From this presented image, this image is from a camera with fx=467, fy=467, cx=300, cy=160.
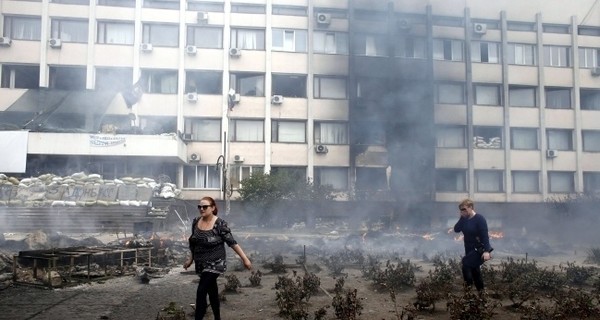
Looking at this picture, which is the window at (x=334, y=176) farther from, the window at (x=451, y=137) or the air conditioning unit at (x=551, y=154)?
the air conditioning unit at (x=551, y=154)

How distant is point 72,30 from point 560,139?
2809 centimetres

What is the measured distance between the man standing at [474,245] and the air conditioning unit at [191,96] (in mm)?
19579

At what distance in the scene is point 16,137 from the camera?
19750 mm

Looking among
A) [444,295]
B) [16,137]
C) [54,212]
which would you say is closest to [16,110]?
Result: [16,137]

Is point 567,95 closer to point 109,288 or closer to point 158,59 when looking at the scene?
point 158,59

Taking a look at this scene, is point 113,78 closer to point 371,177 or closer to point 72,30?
point 72,30

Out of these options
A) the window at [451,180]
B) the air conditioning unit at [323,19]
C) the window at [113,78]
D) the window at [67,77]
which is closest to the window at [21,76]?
the window at [67,77]

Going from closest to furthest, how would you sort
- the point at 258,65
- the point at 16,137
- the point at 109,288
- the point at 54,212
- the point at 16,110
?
1. the point at 109,288
2. the point at 54,212
3. the point at 16,137
4. the point at 16,110
5. the point at 258,65

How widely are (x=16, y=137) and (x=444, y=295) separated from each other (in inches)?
775

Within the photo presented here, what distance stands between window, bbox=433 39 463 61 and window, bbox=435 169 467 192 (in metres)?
6.53

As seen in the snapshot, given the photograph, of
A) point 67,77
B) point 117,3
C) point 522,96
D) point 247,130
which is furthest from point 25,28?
point 522,96

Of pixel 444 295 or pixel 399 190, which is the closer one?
pixel 444 295

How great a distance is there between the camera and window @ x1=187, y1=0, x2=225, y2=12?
A: 2442 centimetres

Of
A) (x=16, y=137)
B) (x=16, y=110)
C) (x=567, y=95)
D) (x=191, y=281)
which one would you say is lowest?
(x=191, y=281)
